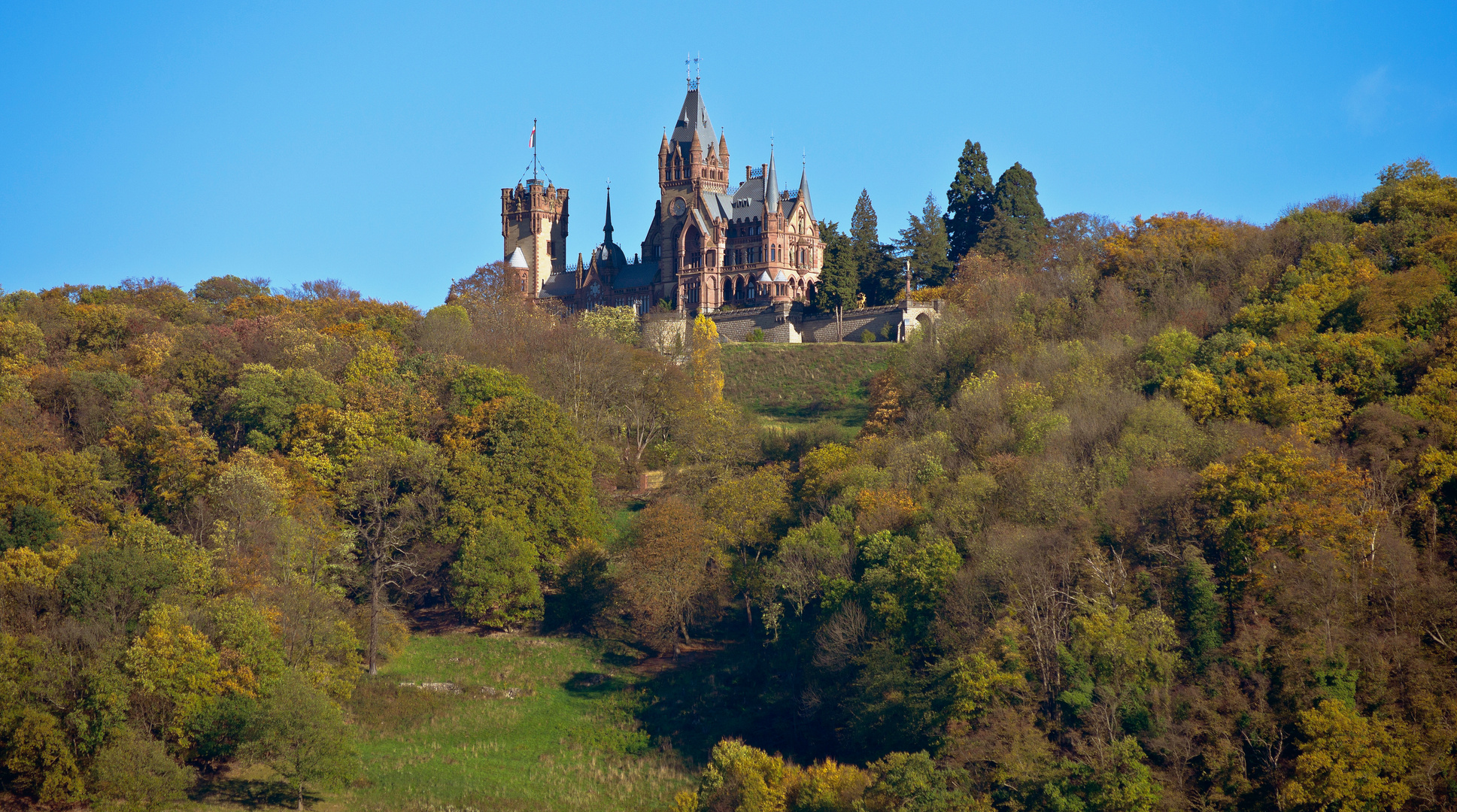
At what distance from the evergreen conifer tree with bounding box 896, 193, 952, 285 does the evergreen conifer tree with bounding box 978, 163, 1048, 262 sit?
3.07 metres

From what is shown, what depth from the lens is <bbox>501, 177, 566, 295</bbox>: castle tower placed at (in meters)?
117

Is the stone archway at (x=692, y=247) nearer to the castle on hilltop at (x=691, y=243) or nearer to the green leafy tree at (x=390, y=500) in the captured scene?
the castle on hilltop at (x=691, y=243)

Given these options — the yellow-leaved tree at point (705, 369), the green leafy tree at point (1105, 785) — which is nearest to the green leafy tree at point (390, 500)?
the yellow-leaved tree at point (705, 369)

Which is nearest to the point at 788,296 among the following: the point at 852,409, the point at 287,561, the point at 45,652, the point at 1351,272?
the point at 852,409

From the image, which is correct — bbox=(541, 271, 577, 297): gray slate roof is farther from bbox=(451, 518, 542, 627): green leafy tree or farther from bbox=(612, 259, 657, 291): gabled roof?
bbox=(451, 518, 542, 627): green leafy tree

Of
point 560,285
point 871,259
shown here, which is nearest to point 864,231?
point 871,259

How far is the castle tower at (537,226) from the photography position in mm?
116812

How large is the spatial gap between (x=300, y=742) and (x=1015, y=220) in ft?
192

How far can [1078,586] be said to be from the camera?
38781 mm

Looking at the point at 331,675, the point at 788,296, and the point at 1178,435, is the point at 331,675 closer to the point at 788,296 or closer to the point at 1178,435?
the point at 1178,435

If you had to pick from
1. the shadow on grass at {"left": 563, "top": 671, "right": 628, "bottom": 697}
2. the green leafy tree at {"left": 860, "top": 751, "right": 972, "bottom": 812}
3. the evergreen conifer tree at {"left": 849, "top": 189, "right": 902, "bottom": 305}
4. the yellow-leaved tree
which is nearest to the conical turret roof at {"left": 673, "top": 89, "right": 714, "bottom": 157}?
the evergreen conifer tree at {"left": 849, "top": 189, "right": 902, "bottom": 305}

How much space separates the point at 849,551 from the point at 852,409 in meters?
29.4

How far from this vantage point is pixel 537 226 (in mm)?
117000

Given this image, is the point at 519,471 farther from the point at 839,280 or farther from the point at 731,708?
the point at 839,280
